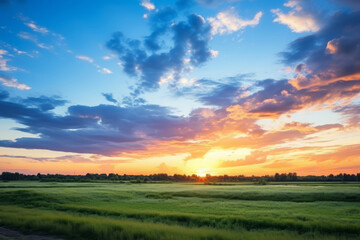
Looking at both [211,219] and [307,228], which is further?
[211,219]

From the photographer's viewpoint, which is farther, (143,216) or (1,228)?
(143,216)

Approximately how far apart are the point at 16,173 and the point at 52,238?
684 ft

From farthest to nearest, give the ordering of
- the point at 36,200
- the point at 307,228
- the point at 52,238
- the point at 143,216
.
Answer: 1. the point at 36,200
2. the point at 143,216
3. the point at 307,228
4. the point at 52,238

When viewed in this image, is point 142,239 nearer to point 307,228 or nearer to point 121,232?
point 121,232

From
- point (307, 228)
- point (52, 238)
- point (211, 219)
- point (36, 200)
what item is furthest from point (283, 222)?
point (36, 200)

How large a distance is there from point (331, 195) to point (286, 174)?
15796 cm

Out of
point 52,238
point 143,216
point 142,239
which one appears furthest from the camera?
point 143,216

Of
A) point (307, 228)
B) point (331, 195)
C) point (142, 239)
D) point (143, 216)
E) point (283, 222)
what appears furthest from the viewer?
point (331, 195)

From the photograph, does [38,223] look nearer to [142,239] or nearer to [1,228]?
[1,228]

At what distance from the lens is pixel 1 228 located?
2025cm

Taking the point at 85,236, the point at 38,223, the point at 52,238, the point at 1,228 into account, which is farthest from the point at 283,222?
the point at 1,228

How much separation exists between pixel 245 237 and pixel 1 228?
19.4 meters

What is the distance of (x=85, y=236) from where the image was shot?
1767 cm

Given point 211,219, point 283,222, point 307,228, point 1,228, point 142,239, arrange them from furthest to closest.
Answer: point 211,219 → point 283,222 → point 307,228 → point 1,228 → point 142,239
